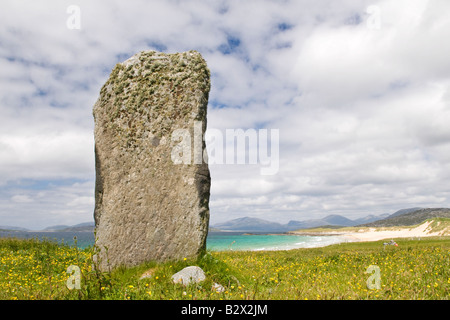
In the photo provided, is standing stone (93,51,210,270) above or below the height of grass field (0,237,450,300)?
above

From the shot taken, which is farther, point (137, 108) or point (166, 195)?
point (137, 108)

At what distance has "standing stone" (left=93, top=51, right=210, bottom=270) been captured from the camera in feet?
31.0

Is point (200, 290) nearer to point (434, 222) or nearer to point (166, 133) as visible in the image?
point (166, 133)

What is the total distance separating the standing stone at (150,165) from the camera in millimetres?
9453

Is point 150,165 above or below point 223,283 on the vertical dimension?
above

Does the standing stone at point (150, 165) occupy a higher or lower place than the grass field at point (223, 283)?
higher

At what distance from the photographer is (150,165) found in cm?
980

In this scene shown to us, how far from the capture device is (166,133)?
32.6ft

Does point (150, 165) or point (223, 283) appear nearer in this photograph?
point (223, 283)

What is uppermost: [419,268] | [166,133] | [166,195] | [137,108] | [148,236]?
[137,108]

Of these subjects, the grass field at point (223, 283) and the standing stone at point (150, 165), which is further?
the standing stone at point (150, 165)
